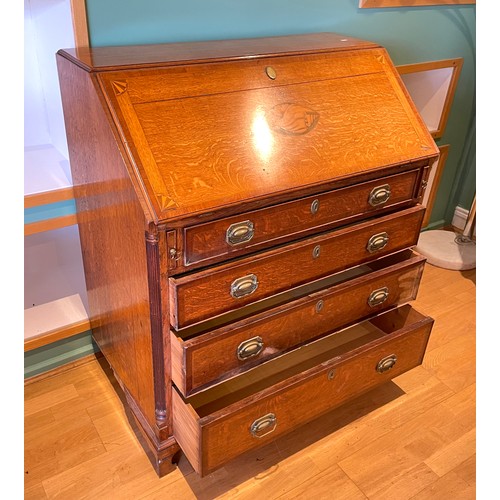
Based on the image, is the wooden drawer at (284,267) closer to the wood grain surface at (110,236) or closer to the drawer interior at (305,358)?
the wood grain surface at (110,236)

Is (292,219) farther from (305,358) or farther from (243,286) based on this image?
(305,358)

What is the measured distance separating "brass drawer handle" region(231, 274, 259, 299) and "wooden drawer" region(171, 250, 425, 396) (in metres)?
0.07

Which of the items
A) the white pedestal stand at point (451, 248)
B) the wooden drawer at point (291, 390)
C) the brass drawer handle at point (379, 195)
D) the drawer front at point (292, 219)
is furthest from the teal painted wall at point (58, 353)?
the white pedestal stand at point (451, 248)

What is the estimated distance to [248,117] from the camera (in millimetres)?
1180

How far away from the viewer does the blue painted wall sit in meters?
1.31

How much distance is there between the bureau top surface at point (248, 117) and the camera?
105cm

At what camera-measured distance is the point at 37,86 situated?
4.92ft

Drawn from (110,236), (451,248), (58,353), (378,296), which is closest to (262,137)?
(110,236)

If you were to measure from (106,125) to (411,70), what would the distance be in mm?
1314

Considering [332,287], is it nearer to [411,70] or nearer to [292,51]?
[292,51]

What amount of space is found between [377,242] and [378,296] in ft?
0.53

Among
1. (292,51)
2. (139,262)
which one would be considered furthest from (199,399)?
(292,51)

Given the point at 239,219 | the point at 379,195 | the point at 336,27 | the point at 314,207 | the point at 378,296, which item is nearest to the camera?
the point at 239,219

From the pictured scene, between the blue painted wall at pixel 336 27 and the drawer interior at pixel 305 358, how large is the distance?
93 cm
